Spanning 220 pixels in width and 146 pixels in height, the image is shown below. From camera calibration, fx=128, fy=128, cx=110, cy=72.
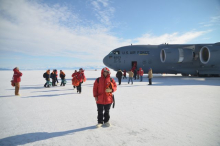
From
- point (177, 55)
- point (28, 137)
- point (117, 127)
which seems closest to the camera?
point (28, 137)

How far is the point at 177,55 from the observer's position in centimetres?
1794

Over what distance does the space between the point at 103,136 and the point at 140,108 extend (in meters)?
2.61

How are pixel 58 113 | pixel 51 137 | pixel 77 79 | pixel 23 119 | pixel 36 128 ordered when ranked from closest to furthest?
pixel 51 137 < pixel 36 128 < pixel 23 119 < pixel 58 113 < pixel 77 79

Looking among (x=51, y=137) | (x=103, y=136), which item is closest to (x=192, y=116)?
(x=103, y=136)

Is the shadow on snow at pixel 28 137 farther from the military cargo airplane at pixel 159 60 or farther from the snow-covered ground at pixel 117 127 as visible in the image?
the military cargo airplane at pixel 159 60

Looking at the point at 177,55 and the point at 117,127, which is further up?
the point at 177,55

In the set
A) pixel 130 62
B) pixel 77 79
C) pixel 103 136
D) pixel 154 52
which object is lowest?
pixel 103 136

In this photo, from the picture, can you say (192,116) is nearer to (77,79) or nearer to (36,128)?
(36,128)

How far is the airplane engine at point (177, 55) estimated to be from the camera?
1783 centimetres

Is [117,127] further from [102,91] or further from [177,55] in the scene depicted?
[177,55]

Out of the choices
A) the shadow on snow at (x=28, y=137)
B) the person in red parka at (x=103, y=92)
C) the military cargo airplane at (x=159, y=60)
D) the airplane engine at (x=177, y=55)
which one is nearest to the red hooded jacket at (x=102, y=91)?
the person in red parka at (x=103, y=92)

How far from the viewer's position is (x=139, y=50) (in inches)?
773

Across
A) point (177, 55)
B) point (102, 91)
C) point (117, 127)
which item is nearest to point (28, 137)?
point (102, 91)

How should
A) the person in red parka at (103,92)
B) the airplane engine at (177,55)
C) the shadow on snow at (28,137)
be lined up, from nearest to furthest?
the shadow on snow at (28,137) < the person in red parka at (103,92) < the airplane engine at (177,55)
